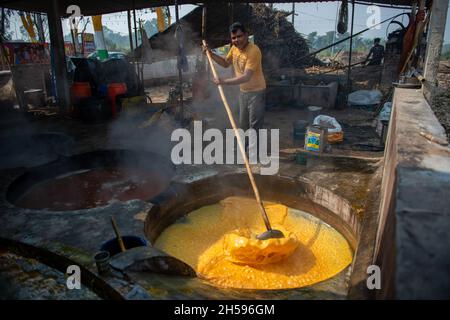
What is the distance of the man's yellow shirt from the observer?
17.6ft

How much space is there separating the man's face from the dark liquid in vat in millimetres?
2728

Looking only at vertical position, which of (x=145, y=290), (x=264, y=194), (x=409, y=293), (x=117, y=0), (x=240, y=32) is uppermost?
(x=117, y=0)

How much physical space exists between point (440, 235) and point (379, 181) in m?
3.37

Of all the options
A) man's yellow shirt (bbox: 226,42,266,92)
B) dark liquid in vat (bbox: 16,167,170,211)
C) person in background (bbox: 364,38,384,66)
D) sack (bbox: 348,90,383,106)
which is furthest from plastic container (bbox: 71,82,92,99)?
person in background (bbox: 364,38,384,66)

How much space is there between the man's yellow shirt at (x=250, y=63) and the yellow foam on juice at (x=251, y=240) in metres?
2.01

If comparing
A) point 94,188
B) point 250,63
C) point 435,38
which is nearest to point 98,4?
point 94,188

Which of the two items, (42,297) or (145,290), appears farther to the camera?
(42,297)

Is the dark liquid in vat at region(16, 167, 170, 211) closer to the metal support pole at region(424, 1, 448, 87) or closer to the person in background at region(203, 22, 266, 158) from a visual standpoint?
the person in background at region(203, 22, 266, 158)

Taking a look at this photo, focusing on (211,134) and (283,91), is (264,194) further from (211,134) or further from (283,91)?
(283,91)

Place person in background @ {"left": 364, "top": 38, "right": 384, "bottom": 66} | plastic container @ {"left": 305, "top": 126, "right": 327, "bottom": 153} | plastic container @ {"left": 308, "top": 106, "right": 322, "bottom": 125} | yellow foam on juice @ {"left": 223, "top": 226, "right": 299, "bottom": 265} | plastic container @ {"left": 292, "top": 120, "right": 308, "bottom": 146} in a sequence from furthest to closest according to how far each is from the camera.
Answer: person in background @ {"left": 364, "top": 38, "right": 384, "bottom": 66}, plastic container @ {"left": 308, "top": 106, "right": 322, "bottom": 125}, plastic container @ {"left": 292, "top": 120, "right": 308, "bottom": 146}, plastic container @ {"left": 305, "top": 126, "right": 327, "bottom": 153}, yellow foam on juice @ {"left": 223, "top": 226, "right": 299, "bottom": 265}

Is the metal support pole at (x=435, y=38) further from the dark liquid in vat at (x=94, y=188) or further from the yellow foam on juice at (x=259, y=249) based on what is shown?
the dark liquid in vat at (x=94, y=188)

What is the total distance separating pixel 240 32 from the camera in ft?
17.1

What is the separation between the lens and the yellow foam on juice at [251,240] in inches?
145
